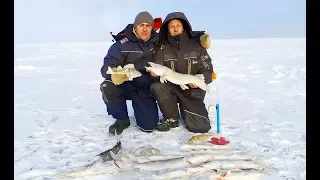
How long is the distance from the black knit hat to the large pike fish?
0.72 m

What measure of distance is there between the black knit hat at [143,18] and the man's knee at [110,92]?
0.97 m

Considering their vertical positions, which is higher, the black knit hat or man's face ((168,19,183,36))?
the black knit hat

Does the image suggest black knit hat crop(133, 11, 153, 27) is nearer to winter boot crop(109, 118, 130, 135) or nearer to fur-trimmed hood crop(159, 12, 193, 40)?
fur-trimmed hood crop(159, 12, 193, 40)

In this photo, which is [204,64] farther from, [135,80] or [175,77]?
[135,80]

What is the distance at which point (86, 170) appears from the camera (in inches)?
128

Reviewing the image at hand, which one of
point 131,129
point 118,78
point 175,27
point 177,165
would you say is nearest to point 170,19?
point 175,27

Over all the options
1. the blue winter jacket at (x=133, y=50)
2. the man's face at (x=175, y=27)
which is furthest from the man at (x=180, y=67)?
the blue winter jacket at (x=133, y=50)

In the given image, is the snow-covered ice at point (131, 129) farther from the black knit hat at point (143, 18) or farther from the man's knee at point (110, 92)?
the black knit hat at point (143, 18)

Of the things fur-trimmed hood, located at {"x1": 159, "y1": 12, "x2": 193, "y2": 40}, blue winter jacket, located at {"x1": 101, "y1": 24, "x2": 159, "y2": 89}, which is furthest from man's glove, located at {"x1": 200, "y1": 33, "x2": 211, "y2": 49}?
blue winter jacket, located at {"x1": 101, "y1": 24, "x2": 159, "y2": 89}

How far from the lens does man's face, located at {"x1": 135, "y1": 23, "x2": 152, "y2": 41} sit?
4.86 meters
